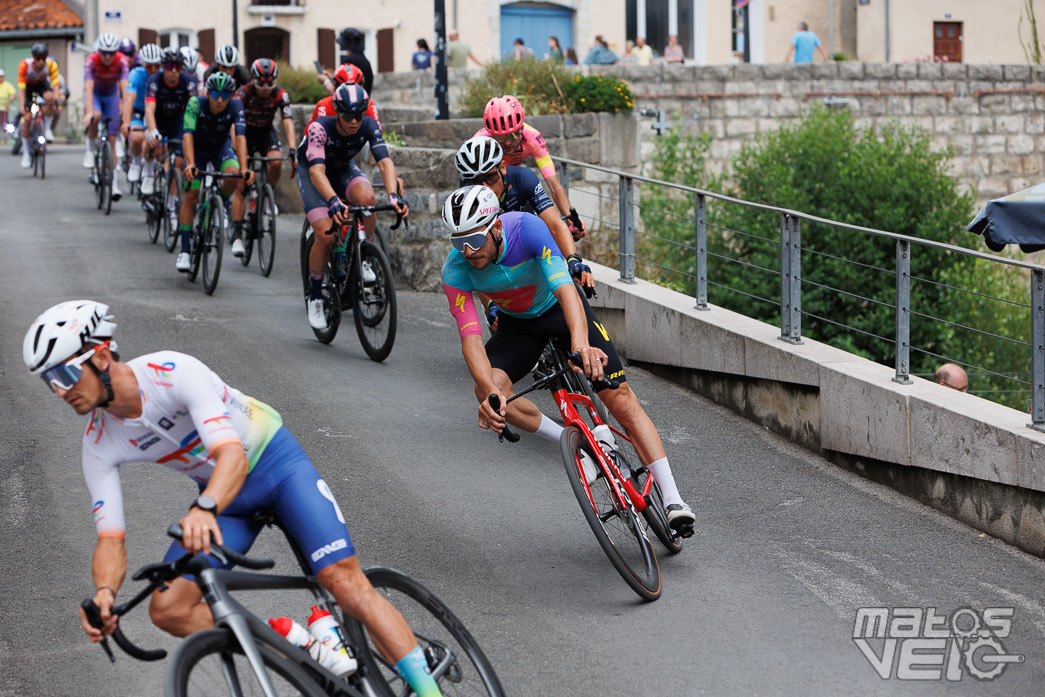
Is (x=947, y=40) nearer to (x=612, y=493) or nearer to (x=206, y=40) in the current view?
(x=206, y=40)

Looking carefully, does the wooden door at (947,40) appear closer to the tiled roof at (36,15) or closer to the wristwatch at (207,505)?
the tiled roof at (36,15)

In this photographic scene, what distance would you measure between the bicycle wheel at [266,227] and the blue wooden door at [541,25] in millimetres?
24065

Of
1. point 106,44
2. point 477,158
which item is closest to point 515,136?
point 477,158

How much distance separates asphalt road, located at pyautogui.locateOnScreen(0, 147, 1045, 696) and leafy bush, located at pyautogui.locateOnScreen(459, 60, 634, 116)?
8270 mm

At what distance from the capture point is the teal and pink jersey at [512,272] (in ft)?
20.9

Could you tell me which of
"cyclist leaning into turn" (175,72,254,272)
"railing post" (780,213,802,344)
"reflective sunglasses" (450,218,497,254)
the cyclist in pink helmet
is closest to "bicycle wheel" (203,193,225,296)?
"cyclist leaning into turn" (175,72,254,272)

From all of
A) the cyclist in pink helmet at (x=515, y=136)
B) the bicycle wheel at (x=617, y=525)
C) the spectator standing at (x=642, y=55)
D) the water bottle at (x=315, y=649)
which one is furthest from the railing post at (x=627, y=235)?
the spectator standing at (x=642, y=55)

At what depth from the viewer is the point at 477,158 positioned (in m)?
7.75

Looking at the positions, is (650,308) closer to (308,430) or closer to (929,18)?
(308,430)

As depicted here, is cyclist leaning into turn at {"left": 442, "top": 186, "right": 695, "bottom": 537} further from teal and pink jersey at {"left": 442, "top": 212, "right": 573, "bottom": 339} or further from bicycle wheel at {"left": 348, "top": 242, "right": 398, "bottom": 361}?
bicycle wheel at {"left": 348, "top": 242, "right": 398, "bottom": 361}

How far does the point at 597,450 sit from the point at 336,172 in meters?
5.17

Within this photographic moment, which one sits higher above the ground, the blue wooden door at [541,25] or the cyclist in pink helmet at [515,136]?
the blue wooden door at [541,25]

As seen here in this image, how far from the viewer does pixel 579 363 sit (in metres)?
6.01

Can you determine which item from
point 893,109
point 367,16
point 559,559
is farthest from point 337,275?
point 367,16
